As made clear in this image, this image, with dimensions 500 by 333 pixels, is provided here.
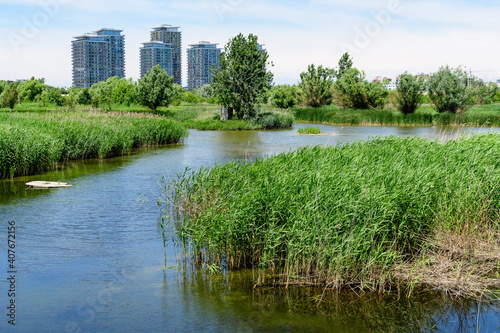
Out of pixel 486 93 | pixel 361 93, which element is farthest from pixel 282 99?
pixel 486 93

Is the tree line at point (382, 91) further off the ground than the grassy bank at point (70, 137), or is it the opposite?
the tree line at point (382, 91)

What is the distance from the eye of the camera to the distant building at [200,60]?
6608 inches

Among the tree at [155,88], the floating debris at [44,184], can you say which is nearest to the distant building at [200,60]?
the tree at [155,88]

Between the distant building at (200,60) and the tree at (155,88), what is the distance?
104 meters

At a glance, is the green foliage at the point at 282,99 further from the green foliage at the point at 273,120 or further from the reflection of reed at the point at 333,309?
the reflection of reed at the point at 333,309

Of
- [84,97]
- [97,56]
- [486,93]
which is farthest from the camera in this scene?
[97,56]

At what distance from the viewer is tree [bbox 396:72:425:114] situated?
5412cm

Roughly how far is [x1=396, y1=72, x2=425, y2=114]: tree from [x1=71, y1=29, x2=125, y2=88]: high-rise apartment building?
343ft

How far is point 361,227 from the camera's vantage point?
8.31 m

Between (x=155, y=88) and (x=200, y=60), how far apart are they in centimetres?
12037

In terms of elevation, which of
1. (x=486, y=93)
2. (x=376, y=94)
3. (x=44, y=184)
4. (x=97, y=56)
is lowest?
(x=44, y=184)

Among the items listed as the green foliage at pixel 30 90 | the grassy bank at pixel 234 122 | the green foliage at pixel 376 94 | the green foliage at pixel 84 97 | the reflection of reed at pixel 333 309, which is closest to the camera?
the reflection of reed at pixel 333 309

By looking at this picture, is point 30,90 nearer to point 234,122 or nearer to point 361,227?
point 234,122

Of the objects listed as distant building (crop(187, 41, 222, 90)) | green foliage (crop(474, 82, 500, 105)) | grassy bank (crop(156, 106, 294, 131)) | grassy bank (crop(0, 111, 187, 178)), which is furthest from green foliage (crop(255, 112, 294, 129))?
distant building (crop(187, 41, 222, 90))
